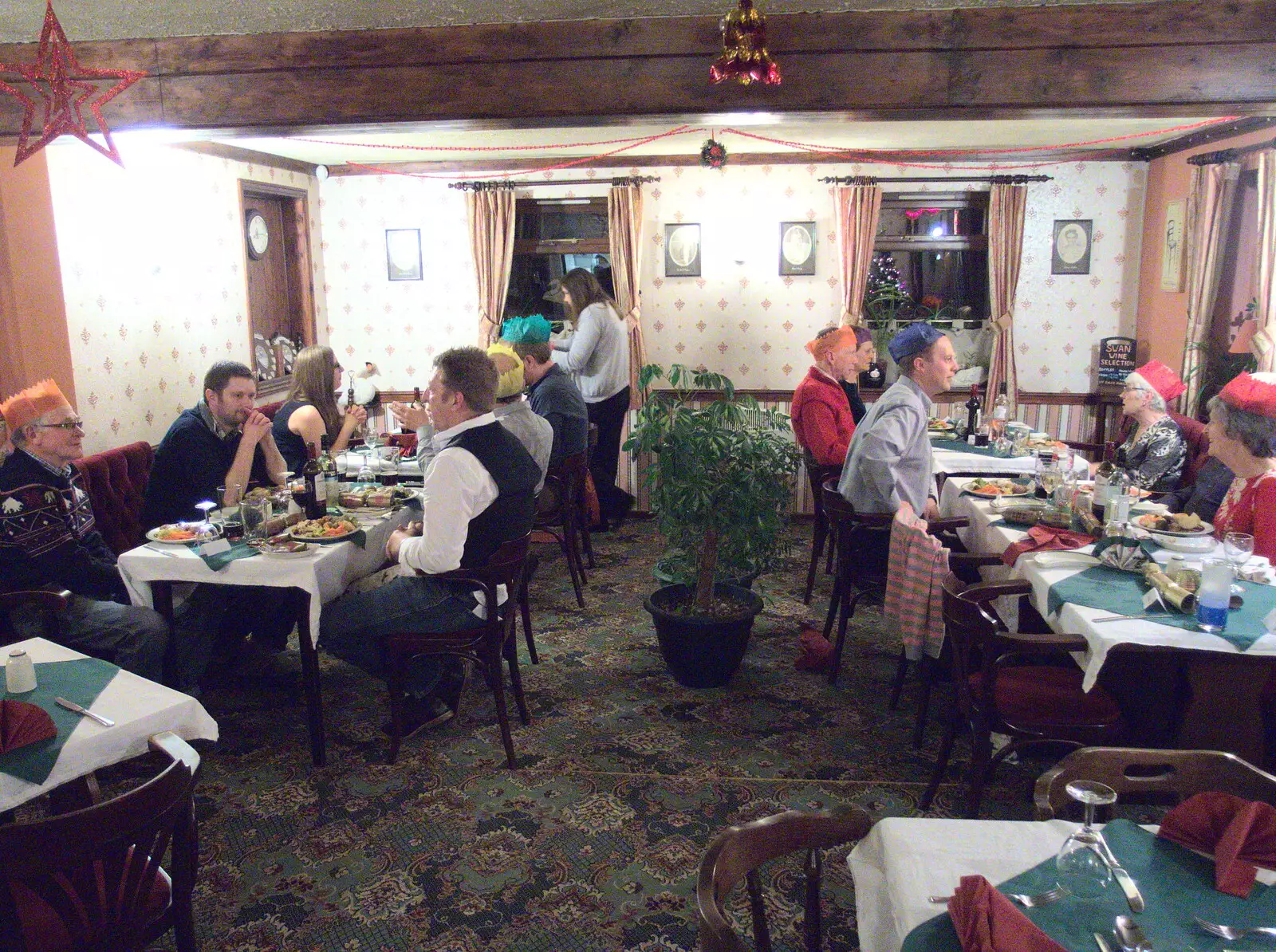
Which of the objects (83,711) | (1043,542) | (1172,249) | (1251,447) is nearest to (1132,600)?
(1043,542)

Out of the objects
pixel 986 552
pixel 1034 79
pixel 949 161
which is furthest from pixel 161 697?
pixel 949 161

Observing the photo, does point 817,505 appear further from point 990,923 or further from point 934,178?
point 990,923

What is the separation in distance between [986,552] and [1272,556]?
1034 mm

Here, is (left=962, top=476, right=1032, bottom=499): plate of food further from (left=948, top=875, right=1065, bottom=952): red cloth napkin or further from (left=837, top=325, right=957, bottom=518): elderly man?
(left=948, top=875, right=1065, bottom=952): red cloth napkin

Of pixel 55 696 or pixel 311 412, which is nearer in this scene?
pixel 55 696

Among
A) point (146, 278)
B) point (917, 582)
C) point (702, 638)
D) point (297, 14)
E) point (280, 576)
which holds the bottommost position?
point (702, 638)

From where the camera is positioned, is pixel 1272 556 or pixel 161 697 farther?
pixel 1272 556

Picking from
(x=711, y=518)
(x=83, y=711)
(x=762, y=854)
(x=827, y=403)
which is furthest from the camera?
(x=827, y=403)

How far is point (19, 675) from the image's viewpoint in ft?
8.14

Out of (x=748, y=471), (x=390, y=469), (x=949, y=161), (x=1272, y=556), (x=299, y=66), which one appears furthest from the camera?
(x=949, y=161)

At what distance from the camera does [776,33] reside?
4.15 meters

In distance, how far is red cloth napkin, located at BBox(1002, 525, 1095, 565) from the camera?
358 cm

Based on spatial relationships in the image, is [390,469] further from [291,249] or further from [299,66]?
[291,249]

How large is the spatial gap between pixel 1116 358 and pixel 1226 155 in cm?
167
